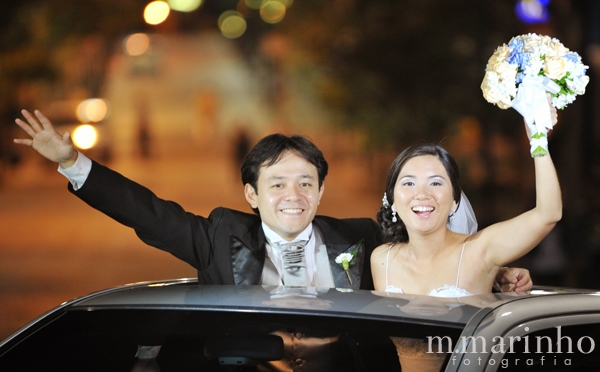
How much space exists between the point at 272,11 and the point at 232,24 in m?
0.99

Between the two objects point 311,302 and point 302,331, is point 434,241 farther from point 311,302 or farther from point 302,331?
point 302,331

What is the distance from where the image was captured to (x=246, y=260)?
348 centimetres

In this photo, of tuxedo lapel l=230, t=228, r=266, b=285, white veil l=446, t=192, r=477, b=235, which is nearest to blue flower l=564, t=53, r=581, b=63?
white veil l=446, t=192, r=477, b=235

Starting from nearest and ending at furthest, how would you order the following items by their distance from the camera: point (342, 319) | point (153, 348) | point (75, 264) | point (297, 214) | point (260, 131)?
point (342, 319)
point (153, 348)
point (297, 214)
point (75, 264)
point (260, 131)

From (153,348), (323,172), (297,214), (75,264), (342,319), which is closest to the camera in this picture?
(342,319)

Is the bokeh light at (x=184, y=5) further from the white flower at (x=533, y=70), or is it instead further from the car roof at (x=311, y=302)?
the car roof at (x=311, y=302)

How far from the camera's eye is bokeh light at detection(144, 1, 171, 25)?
17.0 meters

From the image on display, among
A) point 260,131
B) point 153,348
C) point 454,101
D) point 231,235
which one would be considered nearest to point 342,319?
point 153,348

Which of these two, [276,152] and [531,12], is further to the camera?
[531,12]

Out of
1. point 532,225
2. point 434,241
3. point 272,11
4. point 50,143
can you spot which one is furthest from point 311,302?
point 272,11

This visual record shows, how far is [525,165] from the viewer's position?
15.4 metres

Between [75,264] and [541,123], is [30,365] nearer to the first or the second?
[541,123]

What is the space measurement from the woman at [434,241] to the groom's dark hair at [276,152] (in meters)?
0.36

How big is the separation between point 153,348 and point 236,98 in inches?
632
